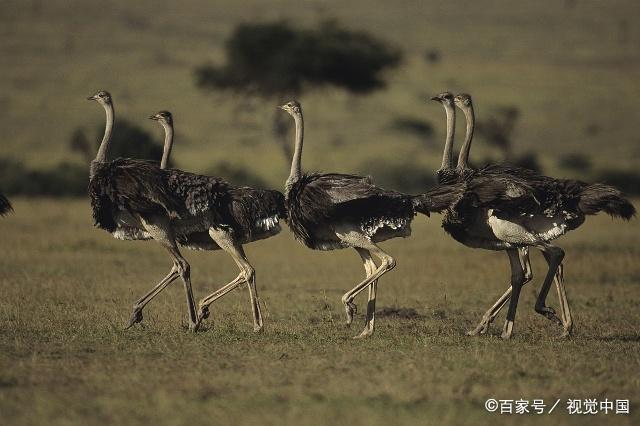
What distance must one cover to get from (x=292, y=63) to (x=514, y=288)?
22795 mm

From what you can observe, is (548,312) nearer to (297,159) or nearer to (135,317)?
(297,159)

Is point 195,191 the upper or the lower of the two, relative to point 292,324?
upper

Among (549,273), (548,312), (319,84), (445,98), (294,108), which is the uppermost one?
(445,98)

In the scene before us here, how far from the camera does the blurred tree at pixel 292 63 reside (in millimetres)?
33125

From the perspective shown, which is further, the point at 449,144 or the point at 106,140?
the point at 106,140

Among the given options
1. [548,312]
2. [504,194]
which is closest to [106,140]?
[504,194]

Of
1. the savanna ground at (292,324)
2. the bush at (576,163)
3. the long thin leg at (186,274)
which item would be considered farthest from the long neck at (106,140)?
the bush at (576,163)

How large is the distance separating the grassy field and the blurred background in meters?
10.8

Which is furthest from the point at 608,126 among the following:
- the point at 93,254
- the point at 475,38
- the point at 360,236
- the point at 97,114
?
the point at 360,236

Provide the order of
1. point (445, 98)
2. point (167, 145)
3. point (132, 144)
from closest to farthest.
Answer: point (167, 145), point (445, 98), point (132, 144)

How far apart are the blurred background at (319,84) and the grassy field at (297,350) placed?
10751 millimetres

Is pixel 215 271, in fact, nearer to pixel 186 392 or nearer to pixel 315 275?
pixel 315 275

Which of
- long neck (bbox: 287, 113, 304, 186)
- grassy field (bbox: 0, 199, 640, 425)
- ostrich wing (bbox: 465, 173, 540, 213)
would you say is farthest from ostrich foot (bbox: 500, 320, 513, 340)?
long neck (bbox: 287, 113, 304, 186)

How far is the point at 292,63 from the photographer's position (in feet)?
108
